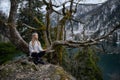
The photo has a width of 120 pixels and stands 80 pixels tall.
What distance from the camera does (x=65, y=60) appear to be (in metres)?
27.7

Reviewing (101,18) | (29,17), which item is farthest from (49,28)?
(101,18)

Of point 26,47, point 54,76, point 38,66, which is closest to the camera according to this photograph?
point 54,76

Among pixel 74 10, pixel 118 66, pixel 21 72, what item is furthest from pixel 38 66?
pixel 118 66

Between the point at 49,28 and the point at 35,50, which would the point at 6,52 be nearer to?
the point at 49,28

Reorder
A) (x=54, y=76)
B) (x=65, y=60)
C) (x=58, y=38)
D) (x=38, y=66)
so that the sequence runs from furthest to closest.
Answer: (x=65, y=60)
(x=58, y=38)
(x=38, y=66)
(x=54, y=76)

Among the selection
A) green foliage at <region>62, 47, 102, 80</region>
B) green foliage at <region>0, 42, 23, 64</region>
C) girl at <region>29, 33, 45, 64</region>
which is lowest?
green foliage at <region>62, 47, 102, 80</region>

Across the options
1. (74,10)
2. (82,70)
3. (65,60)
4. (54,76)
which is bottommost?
(82,70)

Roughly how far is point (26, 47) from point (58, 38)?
11.9ft

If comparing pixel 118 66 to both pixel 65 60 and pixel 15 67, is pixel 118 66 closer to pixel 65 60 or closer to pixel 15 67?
pixel 65 60

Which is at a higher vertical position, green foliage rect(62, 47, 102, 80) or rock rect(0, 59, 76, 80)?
rock rect(0, 59, 76, 80)

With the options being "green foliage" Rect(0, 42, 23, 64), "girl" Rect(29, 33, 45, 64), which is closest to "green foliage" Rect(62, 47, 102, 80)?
"green foliage" Rect(0, 42, 23, 64)

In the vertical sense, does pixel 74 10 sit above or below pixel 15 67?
above

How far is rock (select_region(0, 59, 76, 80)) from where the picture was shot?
10.7 m

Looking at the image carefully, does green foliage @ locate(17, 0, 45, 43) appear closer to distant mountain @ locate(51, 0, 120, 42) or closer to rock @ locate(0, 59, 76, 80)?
rock @ locate(0, 59, 76, 80)
